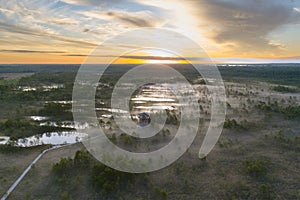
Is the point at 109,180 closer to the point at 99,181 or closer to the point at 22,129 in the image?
the point at 99,181

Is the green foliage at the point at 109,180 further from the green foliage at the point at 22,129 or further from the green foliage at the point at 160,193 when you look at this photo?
the green foliage at the point at 22,129

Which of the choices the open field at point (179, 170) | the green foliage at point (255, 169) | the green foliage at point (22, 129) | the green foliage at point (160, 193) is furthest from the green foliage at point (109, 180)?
the green foliage at point (22, 129)

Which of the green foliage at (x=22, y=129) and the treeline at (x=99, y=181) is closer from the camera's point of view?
the treeline at (x=99, y=181)

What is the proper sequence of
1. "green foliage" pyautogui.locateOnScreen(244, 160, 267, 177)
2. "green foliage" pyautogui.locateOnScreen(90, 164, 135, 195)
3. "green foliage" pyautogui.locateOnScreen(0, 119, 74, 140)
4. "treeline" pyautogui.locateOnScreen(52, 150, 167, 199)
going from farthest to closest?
1. "green foliage" pyautogui.locateOnScreen(0, 119, 74, 140)
2. "green foliage" pyautogui.locateOnScreen(244, 160, 267, 177)
3. "green foliage" pyautogui.locateOnScreen(90, 164, 135, 195)
4. "treeline" pyautogui.locateOnScreen(52, 150, 167, 199)

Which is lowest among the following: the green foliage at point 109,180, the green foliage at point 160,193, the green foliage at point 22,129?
the green foliage at point 160,193

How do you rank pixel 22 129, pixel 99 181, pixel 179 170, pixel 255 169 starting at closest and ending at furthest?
pixel 99 181, pixel 255 169, pixel 179 170, pixel 22 129

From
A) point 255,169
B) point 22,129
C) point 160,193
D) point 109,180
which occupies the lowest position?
point 160,193

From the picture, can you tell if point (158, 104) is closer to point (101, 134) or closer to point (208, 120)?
point (208, 120)

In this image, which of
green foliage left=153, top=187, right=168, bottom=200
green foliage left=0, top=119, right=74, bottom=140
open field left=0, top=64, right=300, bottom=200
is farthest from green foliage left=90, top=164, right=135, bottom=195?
green foliage left=0, top=119, right=74, bottom=140

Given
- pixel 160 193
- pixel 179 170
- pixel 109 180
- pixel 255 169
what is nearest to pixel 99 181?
pixel 109 180

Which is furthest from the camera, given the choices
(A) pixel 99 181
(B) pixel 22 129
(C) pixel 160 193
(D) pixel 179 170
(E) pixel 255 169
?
(B) pixel 22 129

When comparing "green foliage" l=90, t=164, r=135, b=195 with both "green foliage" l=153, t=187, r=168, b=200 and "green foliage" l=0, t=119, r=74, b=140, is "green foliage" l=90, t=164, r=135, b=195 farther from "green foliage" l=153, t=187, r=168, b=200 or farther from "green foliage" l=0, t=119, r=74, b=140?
"green foliage" l=0, t=119, r=74, b=140

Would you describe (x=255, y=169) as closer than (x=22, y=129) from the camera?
Yes
